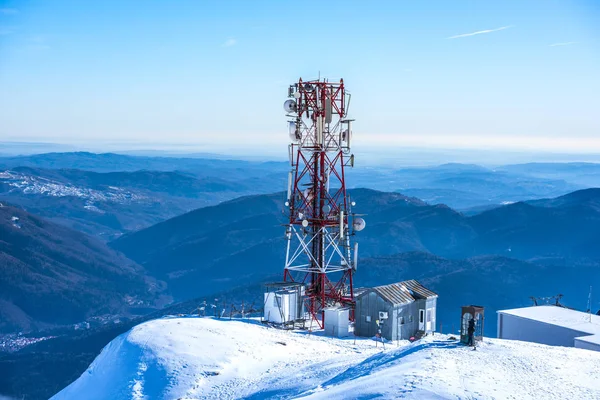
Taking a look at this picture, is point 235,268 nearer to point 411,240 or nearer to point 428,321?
point 411,240

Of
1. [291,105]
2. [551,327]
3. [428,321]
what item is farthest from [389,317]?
[291,105]

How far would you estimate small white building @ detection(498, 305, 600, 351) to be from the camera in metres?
33.2

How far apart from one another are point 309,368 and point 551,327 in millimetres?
16022

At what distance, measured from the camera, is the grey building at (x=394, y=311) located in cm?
3127

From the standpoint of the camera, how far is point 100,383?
25.6m

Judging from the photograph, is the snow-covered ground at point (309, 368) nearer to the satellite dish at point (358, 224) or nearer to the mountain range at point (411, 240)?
the satellite dish at point (358, 224)

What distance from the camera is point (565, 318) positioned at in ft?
119

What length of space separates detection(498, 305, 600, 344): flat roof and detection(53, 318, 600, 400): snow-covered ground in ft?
24.5

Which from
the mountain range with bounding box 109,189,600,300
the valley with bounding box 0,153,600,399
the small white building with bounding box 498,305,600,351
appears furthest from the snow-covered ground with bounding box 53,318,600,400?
the mountain range with bounding box 109,189,600,300

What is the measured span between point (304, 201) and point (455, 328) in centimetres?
5486

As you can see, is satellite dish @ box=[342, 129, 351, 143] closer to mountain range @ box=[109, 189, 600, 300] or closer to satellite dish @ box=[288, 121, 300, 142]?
satellite dish @ box=[288, 121, 300, 142]

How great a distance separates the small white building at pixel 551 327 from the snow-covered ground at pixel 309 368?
A: 696cm

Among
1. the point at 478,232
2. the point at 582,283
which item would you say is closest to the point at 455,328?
the point at 582,283

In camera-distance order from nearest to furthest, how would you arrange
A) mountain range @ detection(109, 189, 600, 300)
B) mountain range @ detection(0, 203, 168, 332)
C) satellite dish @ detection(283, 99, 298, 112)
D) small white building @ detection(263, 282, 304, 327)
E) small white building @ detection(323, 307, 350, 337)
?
small white building @ detection(323, 307, 350, 337) → small white building @ detection(263, 282, 304, 327) → satellite dish @ detection(283, 99, 298, 112) → mountain range @ detection(0, 203, 168, 332) → mountain range @ detection(109, 189, 600, 300)
